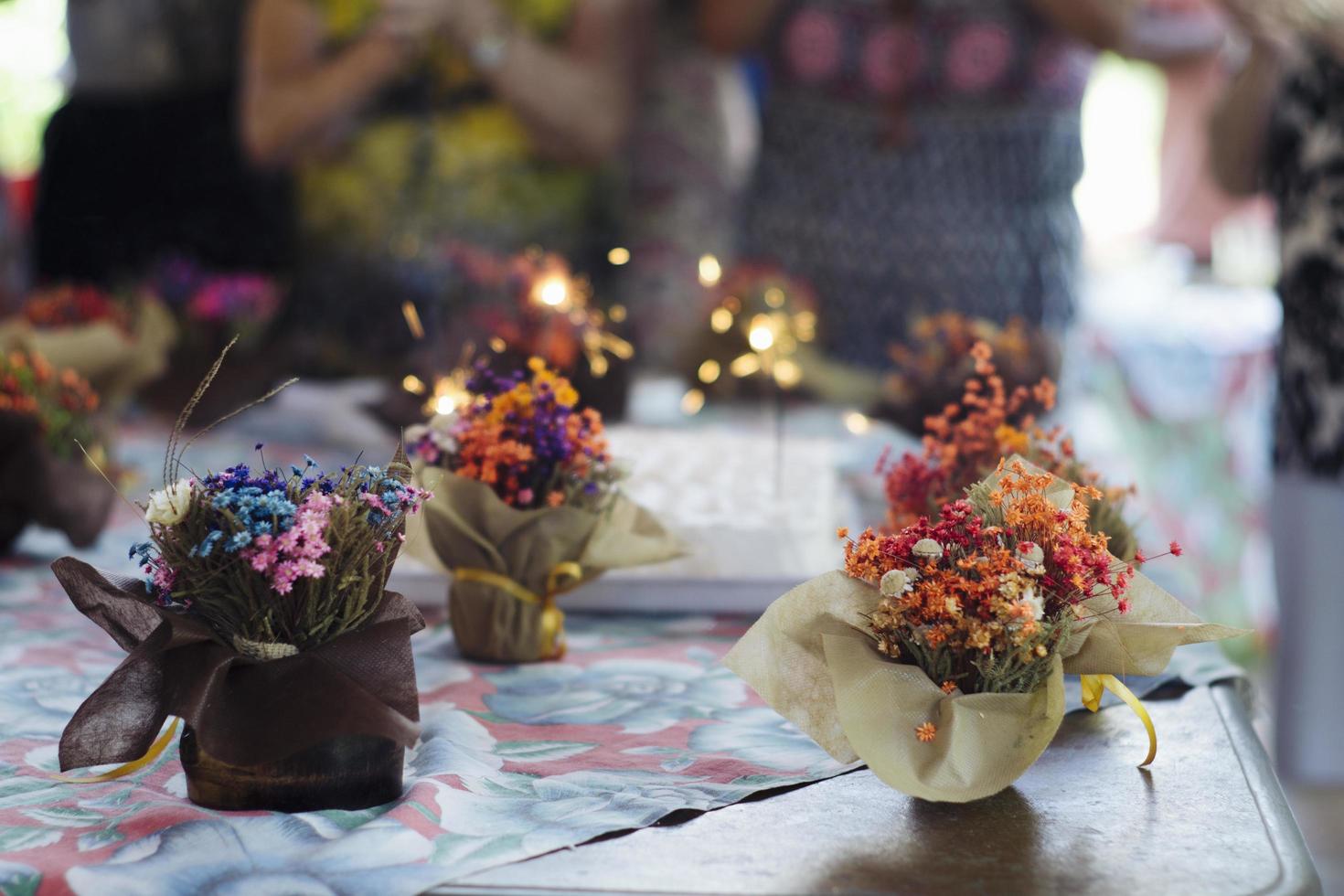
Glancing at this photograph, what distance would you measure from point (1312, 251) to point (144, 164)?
1.97 m

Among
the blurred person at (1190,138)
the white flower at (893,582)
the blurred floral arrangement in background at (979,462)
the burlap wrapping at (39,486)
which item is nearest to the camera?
the white flower at (893,582)

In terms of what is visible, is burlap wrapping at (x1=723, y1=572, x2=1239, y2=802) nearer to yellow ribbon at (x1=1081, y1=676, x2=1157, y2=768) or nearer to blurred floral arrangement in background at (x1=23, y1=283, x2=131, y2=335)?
yellow ribbon at (x1=1081, y1=676, x2=1157, y2=768)

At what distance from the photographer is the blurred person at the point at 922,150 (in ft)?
7.11

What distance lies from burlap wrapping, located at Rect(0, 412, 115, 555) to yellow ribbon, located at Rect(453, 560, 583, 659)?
0.48 metres

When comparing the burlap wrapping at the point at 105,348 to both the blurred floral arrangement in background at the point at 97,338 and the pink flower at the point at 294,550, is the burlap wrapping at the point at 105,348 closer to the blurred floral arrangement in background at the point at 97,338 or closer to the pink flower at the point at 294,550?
the blurred floral arrangement in background at the point at 97,338

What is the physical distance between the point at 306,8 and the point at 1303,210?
152 cm

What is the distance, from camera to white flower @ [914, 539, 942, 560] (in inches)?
32.6

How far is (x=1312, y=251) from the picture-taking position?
188 cm

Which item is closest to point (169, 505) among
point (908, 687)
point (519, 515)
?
point (519, 515)

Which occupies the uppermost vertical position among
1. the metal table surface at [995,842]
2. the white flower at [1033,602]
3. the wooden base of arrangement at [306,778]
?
the white flower at [1033,602]

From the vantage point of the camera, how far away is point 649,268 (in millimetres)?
2475

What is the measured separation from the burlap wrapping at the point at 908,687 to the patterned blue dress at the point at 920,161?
141 centimetres

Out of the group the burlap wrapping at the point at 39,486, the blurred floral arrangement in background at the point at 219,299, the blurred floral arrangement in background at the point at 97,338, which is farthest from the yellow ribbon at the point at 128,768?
the blurred floral arrangement in background at the point at 219,299

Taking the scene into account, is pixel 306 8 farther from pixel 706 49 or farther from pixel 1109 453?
pixel 1109 453
